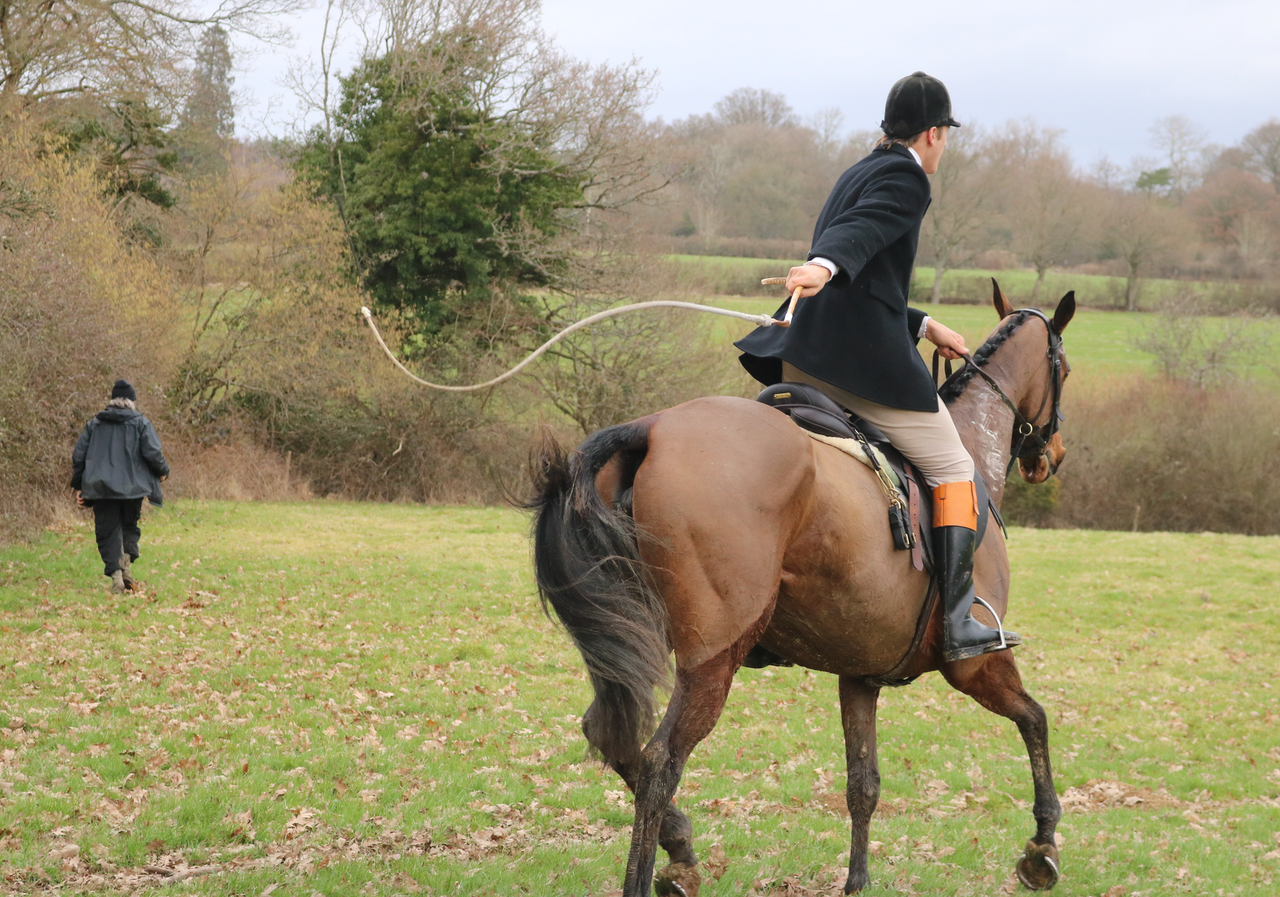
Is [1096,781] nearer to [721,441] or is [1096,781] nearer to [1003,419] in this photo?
[1003,419]

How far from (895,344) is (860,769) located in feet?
7.30

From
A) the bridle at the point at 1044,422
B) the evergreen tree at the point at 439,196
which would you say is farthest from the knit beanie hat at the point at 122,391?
the evergreen tree at the point at 439,196

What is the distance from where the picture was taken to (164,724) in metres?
7.23

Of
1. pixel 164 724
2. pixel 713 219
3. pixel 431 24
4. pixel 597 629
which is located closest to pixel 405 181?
pixel 431 24

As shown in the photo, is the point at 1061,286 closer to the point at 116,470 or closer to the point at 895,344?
the point at 116,470

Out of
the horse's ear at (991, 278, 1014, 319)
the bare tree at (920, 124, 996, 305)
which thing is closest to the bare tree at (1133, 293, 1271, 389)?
the bare tree at (920, 124, 996, 305)

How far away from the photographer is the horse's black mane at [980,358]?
5429mm

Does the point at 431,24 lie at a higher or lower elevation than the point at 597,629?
higher

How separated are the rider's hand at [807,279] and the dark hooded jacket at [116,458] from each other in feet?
33.1

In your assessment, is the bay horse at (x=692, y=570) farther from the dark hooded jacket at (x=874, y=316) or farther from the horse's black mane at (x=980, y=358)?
the horse's black mane at (x=980, y=358)

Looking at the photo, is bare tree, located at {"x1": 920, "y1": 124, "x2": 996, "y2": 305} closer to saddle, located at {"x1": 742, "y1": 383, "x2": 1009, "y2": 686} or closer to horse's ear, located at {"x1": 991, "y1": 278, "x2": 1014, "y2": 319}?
horse's ear, located at {"x1": 991, "y1": 278, "x2": 1014, "y2": 319}

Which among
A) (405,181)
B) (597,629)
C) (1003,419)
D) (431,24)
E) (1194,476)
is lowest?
(1194,476)

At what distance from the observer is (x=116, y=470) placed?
1164 cm

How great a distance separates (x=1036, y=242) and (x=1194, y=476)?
519 inches
